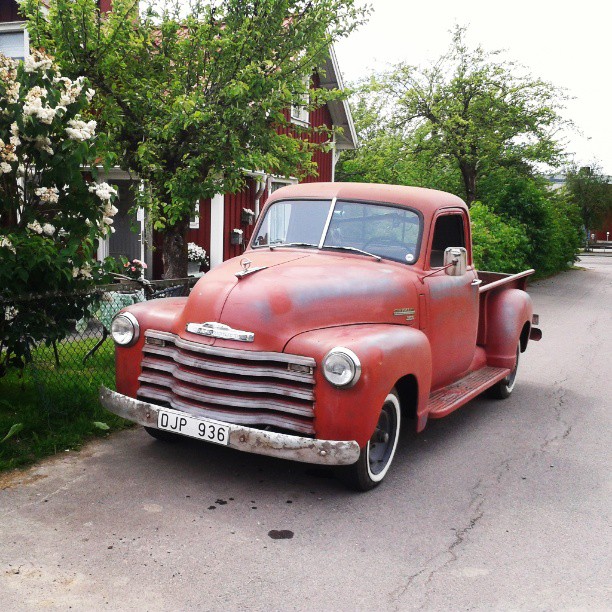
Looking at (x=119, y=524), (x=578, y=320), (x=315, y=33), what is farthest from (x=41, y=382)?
(x=578, y=320)

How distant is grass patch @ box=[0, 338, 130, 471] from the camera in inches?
203

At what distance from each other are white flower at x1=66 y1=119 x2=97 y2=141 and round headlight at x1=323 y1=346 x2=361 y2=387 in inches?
102

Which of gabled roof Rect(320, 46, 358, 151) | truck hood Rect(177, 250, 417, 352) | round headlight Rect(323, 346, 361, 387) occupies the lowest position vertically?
round headlight Rect(323, 346, 361, 387)

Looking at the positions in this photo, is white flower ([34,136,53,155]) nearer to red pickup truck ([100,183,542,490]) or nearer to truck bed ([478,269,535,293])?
red pickup truck ([100,183,542,490])

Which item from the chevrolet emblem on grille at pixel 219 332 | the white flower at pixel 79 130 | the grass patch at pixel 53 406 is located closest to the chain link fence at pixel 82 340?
the grass patch at pixel 53 406

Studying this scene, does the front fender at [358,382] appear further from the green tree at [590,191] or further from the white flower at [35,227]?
the green tree at [590,191]

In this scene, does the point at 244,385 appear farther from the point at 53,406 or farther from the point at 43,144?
the point at 43,144

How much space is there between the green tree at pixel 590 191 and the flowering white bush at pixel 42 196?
58.4 metres

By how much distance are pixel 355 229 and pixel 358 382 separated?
172 centimetres

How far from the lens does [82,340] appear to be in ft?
22.1

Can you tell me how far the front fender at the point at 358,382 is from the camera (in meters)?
4.23

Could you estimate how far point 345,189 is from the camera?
5.78 metres

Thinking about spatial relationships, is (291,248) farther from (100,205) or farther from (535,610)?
(535,610)

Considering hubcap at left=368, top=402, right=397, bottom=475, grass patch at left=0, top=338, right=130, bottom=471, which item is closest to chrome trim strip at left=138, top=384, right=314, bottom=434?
hubcap at left=368, top=402, right=397, bottom=475
